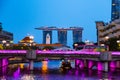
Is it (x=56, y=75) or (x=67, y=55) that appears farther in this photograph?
(x=67, y=55)

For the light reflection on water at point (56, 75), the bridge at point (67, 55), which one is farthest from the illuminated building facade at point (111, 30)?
the light reflection on water at point (56, 75)

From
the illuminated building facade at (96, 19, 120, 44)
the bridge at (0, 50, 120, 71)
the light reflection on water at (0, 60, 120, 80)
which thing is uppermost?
the illuminated building facade at (96, 19, 120, 44)

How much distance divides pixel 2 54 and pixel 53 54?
12.9m

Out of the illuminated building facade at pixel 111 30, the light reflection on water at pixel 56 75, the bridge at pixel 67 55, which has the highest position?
the illuminated building facade at pixel 111 30

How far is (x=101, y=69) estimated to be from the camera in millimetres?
109938

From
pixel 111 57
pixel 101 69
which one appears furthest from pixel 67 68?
pixel 111 57

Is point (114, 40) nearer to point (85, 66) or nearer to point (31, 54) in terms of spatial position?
point (85, 66)

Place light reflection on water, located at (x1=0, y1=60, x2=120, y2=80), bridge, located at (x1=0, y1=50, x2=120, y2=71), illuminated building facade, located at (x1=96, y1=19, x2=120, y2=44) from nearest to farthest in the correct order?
light reflection on water, located at (x1=0, y1=60, x2=120, y2=80) < bridge, located at (x1=0, y1=50, x2=120, y2=71) < illuminated building facade, located at (x1=96, y1=19, x2=120, y2=44)

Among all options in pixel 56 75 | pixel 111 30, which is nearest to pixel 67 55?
pixel 56 75

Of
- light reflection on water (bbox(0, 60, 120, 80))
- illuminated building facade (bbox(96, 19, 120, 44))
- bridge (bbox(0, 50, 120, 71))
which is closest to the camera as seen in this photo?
light reflection on water (bbox(0, 60, 120, 80))

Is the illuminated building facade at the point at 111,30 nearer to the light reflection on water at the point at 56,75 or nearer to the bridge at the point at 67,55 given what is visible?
the bridge at the point at 67,55

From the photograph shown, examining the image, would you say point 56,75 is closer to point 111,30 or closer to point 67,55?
point 67,55

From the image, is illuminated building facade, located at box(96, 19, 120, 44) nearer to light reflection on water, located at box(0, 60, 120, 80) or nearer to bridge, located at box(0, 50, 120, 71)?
bridge, located at box(0, 50, 120, 71)

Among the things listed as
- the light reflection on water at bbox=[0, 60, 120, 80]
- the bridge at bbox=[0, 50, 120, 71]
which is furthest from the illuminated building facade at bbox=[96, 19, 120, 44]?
Answer: the light reflection on water at bbox=[0, 60, 120, 80]
